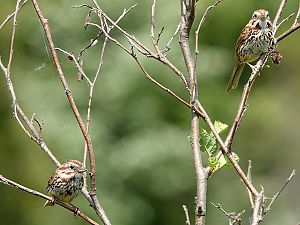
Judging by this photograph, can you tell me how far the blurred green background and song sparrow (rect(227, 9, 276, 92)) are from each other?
9126 millimetres

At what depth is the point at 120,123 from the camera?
17438 mm

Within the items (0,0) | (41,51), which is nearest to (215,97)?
(41,51)

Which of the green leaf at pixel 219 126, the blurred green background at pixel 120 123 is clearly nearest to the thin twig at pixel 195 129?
the green leaf at pixel 219 126

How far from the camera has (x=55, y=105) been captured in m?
16.8

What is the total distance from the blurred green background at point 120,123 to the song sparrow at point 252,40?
9.13 metres

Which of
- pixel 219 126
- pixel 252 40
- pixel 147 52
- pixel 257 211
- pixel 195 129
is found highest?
pixel 252 40

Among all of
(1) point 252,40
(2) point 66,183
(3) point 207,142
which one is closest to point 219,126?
(3) point 207,142

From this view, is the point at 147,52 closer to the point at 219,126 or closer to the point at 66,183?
the point at 219,126

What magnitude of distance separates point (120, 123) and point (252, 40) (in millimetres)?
11335

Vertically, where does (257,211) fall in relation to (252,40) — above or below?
below

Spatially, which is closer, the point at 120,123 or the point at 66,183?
the point at 66,183

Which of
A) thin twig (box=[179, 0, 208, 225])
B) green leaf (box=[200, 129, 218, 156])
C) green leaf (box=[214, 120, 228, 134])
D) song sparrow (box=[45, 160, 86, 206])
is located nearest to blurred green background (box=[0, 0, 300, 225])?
song sparrow (box=[45, 160, 86, 206])

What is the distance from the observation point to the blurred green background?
16516 millimetres

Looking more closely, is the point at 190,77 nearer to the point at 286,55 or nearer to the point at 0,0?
the point at 0,0
